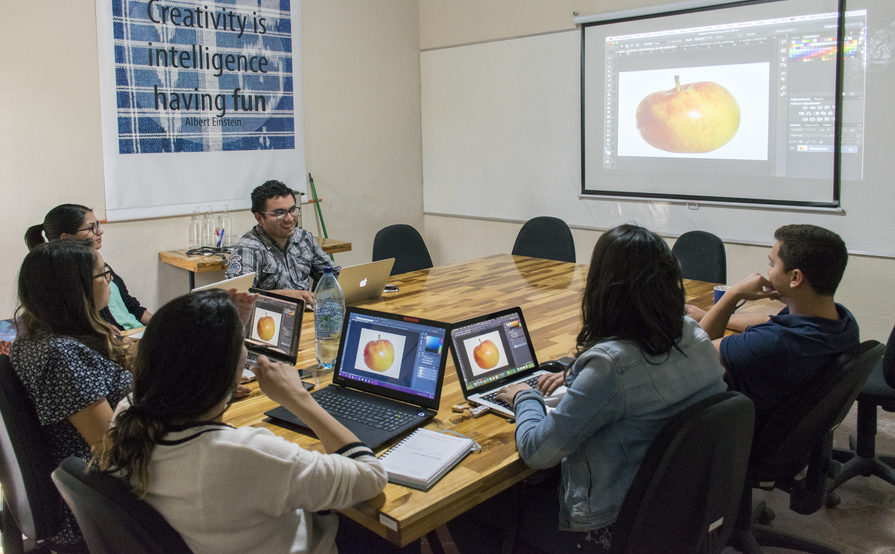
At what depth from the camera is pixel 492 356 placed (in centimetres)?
201

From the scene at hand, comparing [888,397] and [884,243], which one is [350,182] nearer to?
[884,243]

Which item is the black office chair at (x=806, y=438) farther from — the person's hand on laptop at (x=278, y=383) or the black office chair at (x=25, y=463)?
the black office chair at (x=25, y=463)

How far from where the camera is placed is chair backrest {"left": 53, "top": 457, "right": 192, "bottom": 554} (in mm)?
1160

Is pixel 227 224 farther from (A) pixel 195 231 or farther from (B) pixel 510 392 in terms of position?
(B) pixel 510 392

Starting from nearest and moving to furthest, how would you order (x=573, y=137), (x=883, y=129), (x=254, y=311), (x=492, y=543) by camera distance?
(x=492, y=543) → (x=254, y=311) → (x=883, y=129) → (x=573, y=137)

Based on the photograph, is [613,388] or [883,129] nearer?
[613,388]

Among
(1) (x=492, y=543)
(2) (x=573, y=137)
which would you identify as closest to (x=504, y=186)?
(2) (x=573, y=137)

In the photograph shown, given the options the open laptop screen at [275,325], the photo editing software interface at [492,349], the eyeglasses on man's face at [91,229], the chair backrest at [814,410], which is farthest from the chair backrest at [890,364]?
the eyeglasses on man's face at [91,229]

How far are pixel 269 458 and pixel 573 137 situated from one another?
14.2 ft

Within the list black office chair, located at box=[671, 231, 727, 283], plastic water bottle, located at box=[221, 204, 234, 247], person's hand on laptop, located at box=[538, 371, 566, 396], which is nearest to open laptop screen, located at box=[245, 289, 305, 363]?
person's hand on laptop, located at box=[538, 371, 566, 396]

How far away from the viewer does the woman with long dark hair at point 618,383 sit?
150cm

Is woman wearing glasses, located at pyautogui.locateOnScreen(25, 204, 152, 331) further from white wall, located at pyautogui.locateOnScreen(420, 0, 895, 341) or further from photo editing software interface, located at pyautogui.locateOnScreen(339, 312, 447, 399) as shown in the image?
white wall, located at pyautogui.locateOnScreen(420, 0, 895, 341)

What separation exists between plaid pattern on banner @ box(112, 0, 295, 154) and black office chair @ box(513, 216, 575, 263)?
1.98 m

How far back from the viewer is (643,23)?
461 centimetres
